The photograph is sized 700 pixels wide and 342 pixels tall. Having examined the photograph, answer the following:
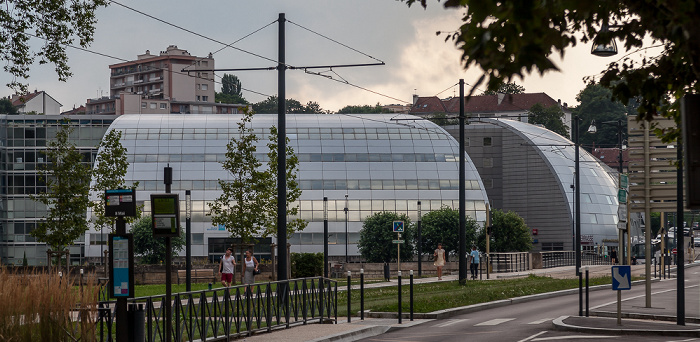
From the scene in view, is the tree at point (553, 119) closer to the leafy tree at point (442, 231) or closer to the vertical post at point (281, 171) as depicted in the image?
the leafy tree at point (442, 231)

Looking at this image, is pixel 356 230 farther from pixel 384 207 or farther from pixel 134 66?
pixel 134 66

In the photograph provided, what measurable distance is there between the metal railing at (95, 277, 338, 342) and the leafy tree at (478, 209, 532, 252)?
49.4 meters

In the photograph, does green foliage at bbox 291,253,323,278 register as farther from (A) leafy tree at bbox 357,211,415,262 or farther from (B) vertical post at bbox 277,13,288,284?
(B) vertical post at bbox 277,13,288,284

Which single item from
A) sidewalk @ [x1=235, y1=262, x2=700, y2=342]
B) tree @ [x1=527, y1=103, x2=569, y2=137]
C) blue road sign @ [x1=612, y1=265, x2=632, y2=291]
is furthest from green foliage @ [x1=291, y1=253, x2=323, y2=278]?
tree @ [x1=527, y1=103, x2=569, y2=137]

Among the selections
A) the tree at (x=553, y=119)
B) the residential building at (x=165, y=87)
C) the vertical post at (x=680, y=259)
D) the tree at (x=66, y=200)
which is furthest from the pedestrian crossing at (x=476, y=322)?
the residential building at (x=165, y=87)

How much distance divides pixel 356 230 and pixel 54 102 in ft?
260

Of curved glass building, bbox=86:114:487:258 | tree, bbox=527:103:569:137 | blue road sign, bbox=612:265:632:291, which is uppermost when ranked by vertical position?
tree, bbox=527:103:569:137

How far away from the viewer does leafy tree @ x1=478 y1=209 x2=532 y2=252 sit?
6988 centimetres

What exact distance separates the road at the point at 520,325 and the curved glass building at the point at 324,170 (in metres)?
47.0

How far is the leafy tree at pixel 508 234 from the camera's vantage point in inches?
2751

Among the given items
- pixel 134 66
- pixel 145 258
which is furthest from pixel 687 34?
pixel 134 66

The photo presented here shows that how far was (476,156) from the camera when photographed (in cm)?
10862

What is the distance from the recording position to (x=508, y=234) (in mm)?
70375

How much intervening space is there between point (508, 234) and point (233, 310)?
5531 centimetres
